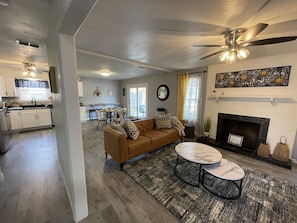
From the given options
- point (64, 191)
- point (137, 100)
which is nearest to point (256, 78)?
point (64, 191)

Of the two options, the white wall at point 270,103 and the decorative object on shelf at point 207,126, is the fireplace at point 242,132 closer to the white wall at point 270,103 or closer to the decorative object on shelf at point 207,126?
the white wall at point 270,103

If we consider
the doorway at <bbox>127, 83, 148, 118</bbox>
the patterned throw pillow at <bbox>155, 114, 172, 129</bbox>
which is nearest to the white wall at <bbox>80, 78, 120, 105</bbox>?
the doorway at <bbox>127, 83, 148, 118</bbox>

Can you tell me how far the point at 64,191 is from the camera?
1.96 meters

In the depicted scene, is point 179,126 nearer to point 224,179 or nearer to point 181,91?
point 181,91

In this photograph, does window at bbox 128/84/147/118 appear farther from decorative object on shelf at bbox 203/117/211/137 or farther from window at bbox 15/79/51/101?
window at bbox 15/79/51/101

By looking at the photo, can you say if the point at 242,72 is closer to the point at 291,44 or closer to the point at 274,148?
the point at 291,44

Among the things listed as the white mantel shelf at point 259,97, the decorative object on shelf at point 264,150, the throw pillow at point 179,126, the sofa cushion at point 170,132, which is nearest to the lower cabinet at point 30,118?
the sofa cushion at point 170,132

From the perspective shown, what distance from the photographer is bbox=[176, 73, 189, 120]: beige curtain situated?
4539 millimetres

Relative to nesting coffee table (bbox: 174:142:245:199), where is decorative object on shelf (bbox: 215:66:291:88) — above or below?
above

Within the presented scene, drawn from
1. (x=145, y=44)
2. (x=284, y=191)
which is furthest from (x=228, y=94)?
(x=145, y=44)

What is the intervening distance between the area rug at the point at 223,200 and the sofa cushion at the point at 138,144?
0.39 metres

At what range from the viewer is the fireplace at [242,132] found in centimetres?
314

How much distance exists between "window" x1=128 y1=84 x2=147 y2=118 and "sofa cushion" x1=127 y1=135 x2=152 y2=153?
12.8 ft

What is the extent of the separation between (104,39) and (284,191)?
3802 mm
